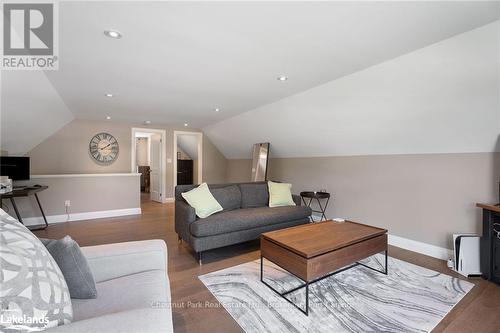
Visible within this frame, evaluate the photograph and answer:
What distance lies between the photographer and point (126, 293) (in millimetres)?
1227

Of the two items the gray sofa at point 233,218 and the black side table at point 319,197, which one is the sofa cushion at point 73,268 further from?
the black side table at point 319,197

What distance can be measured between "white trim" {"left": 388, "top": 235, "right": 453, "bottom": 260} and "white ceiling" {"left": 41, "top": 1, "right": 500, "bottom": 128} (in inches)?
94.9

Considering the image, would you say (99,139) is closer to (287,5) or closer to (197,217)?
(197,217)

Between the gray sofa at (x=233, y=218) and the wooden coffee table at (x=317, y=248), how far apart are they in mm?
726

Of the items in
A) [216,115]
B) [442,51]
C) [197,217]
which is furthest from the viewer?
[216,115]

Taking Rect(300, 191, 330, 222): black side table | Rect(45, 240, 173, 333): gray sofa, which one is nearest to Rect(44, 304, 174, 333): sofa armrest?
Rect(45, 240, 173, 333): gray sofa

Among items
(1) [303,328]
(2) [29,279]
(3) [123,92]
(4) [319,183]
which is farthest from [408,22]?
(3) [123,92]

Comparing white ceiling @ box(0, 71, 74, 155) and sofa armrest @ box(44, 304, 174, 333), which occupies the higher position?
white ceiling @ box(0, 71, 74, 155)

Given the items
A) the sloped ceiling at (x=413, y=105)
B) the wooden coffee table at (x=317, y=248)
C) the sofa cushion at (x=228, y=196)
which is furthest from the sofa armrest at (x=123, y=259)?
the sloped ceiling at (x=413, y=105)

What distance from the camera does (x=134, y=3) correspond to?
1.53 m

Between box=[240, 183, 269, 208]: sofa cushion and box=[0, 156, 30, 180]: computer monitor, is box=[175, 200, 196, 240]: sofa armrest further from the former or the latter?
box=[0, 156, 30, 180]: computer monitor

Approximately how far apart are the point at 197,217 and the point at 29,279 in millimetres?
2088

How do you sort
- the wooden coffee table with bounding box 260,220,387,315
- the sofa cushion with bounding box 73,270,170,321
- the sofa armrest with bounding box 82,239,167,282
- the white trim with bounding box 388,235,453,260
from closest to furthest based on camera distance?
1. the sofa cushion with bounding box 73,270,170,321
2. the sofa armrest with bounding box 82,239,167,282
3. the wooden coffee table with bounding box 260,220,387,315
4. the white trim with bounding box 388,235,453,260

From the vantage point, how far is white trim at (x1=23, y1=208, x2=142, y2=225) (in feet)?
13.9
